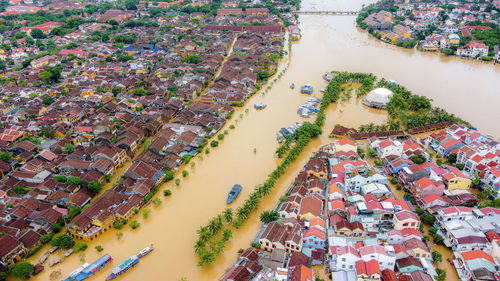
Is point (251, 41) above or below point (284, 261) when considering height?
above

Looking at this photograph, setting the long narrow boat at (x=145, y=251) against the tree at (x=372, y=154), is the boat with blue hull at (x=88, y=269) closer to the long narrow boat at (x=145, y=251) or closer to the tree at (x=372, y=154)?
the long narrow boat at (x=145, y=251)

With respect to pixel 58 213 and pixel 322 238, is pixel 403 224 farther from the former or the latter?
pixel 58 213

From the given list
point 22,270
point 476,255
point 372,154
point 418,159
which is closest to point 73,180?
point 22,270

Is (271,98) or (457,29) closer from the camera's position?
(271,98)

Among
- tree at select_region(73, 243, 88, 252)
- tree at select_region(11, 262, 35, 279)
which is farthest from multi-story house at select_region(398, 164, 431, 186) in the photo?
tree at select_region(11, 262, 35, 279)

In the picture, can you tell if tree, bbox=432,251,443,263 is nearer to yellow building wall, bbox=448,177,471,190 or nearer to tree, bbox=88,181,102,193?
yellow building wall, bbox=448,177,471,190

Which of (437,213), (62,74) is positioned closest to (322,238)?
(437,213)

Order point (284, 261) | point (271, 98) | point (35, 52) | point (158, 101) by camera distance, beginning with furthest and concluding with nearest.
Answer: point (35, 52) < point (271, 98) < point (158, 101) < point (284, 261)
